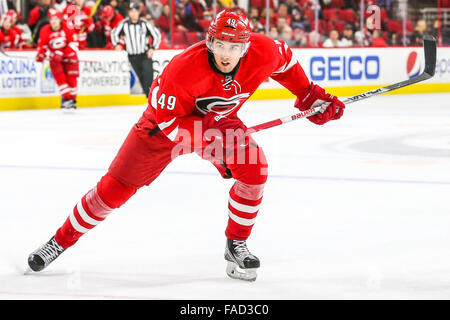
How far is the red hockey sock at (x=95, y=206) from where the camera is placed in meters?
3.20

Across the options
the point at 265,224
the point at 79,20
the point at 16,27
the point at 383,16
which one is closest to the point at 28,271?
the point at 265,224

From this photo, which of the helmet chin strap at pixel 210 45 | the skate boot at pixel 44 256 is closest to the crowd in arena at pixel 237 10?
the skate boot at pixel 44 256

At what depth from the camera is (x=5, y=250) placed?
3.63m

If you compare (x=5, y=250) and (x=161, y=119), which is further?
(x=5, y=250)

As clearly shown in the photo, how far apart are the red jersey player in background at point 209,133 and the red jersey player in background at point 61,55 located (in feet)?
23.9

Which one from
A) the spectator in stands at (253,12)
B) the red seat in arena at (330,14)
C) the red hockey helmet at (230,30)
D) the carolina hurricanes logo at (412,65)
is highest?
the red hockey helmet at (230,30)

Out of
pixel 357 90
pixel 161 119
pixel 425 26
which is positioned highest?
pixel 161 119

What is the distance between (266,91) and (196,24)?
141 cm

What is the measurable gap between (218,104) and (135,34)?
8005mm

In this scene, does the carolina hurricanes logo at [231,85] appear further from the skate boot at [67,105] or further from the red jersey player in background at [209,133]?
the skate boot at [67,105]

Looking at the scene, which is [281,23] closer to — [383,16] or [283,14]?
[283,14]
